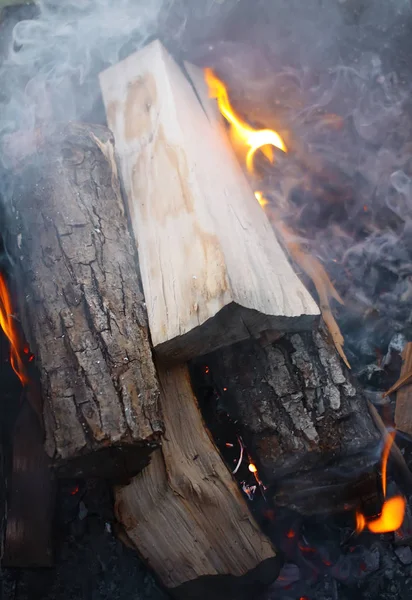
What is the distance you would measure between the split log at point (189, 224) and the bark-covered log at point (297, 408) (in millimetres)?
160

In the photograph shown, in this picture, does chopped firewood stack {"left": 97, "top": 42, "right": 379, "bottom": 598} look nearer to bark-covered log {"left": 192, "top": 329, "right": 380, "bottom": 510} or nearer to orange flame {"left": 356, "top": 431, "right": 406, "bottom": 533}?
bark-covered log {"left": 192, "top": 329, "right": 380, "bottom": 510}

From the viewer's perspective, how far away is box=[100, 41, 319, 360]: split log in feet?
6.54

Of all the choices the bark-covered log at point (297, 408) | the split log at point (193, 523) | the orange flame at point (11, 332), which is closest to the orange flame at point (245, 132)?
Result: the bark-covered log at point (297, 408)

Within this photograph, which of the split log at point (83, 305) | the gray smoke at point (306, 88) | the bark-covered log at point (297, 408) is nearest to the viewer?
the split log at point (83, 305)

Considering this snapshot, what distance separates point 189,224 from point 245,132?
1150 millimetres

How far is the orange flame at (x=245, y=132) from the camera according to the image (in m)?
3.07

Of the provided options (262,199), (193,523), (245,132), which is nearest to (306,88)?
(245,132)

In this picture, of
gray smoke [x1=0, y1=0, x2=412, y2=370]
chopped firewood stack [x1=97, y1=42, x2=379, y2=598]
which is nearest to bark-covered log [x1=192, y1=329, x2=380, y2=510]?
chopped firewood stack [x1=97, y1=42, x2=379, y2=598]

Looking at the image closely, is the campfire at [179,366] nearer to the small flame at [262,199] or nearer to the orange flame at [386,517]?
the orange flame at [386,517]

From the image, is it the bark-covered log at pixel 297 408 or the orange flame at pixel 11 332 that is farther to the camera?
the orange flame at pixel 11 332

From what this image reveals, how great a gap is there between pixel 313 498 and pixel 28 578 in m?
1.29

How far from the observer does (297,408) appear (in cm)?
215

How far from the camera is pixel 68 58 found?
298 cm

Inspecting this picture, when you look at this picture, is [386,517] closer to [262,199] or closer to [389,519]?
[389,519]
